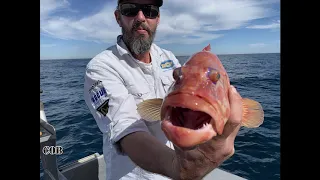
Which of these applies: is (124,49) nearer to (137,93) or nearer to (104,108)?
(137,93)

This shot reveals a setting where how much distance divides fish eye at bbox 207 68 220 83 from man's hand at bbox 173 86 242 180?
0.12 meters

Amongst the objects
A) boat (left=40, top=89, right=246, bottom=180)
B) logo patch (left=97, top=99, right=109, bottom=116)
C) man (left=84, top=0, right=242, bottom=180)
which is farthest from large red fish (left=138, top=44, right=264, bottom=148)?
boat (left=40, top=89, right=246, bottom=180)

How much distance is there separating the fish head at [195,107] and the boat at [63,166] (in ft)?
9.35

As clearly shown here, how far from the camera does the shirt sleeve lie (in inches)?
73.1

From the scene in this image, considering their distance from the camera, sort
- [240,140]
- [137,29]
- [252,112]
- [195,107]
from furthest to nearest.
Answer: [240,140], [137,29], [252,112], [195,107]

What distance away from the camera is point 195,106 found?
101cm

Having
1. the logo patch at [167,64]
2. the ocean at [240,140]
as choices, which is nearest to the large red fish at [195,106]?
the logo patch at [167,64]

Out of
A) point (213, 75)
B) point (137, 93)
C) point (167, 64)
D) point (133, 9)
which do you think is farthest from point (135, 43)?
point (213, 75)

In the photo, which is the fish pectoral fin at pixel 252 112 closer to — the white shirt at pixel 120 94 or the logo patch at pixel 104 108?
the white shirt at pixel 120 94

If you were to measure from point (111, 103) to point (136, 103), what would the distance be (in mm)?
A: 279

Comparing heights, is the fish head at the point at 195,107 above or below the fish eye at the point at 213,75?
below

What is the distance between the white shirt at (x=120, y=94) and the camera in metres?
1.92

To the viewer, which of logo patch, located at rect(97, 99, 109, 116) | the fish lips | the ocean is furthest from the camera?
the ocean

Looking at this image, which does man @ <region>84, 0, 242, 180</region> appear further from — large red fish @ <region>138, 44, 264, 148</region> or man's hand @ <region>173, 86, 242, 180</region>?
large red fish @ <region>138, 44, 264, 148</region>
